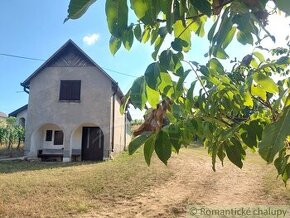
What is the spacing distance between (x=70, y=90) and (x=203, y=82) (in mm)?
19491

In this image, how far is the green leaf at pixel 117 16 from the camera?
2.55 ft

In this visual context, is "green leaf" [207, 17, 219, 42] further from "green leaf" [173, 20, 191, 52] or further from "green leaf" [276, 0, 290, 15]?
"green leaf" [276, 0, 290, 15]

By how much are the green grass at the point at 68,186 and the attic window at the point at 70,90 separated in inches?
179

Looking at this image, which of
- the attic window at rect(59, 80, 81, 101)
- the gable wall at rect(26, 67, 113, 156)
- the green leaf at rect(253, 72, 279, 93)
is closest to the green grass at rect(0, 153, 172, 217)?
the gable wall at rect(26, 67, 113, 156)

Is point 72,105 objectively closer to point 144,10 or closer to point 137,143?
point 137,143

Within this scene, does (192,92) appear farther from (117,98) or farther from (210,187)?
(117,98)

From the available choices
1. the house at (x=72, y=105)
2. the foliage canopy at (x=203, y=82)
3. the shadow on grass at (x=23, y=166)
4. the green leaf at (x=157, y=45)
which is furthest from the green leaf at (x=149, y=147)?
the house at (x=72, y=105)

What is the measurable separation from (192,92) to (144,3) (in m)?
0.64

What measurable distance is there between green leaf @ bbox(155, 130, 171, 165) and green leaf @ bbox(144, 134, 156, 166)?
0.05 ft

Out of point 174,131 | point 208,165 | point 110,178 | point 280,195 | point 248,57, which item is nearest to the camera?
point 174,131

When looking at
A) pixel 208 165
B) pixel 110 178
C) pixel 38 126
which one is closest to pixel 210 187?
pixel 110 178

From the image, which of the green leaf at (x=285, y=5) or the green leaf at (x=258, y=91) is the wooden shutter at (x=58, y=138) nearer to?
the green leaf at (x=258, y=91)

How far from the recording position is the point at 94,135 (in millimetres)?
21422

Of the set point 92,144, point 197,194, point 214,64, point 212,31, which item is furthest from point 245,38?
point 92,144
